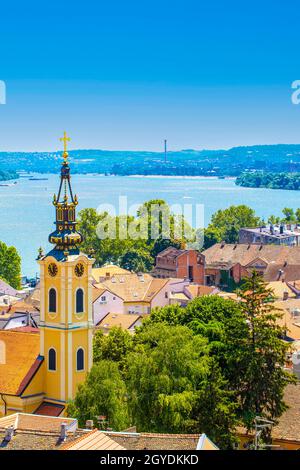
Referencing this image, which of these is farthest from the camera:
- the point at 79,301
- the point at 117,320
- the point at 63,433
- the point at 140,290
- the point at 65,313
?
the point at 140,290

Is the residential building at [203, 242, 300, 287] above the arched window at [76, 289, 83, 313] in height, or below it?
below

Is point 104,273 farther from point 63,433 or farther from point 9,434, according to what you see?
point 63,433

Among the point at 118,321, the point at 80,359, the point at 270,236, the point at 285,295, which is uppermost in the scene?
the point at 80,359

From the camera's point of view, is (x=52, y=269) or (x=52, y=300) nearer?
(x=52, y=269)

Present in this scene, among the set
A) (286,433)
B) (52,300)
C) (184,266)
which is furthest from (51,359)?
(184,266)

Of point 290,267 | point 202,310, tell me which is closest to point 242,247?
point 290,267

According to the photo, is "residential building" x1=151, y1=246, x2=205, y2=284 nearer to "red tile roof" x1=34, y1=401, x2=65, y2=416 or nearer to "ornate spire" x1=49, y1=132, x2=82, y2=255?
"ornate spire" x1=49, y1=132, x2=82, y2=255

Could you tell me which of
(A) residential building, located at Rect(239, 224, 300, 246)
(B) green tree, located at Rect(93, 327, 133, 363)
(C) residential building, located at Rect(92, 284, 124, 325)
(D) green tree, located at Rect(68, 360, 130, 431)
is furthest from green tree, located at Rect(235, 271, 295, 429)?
(A) residential building, located at Rect(239, 224, 300, 246)
